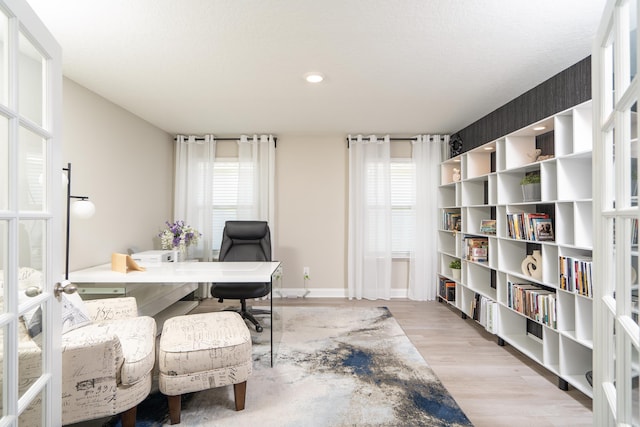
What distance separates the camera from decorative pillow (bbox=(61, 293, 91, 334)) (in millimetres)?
1946

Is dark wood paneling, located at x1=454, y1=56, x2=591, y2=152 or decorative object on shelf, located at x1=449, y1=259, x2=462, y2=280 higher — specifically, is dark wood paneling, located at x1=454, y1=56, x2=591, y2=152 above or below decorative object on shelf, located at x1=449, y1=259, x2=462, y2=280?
above

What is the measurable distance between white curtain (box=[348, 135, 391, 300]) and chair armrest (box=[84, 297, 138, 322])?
283 cm

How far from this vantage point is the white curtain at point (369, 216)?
4.54 metres

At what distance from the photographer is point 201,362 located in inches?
73.4

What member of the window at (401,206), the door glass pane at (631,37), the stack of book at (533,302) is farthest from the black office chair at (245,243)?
the door glass pane at (631,37)

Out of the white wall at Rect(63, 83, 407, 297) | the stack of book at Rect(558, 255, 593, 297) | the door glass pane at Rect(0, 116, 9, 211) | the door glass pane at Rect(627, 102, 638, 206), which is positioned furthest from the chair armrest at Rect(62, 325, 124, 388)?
the stack of book at Rect(558, 255, 593, 297)

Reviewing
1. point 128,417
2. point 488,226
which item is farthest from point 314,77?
point 128,417

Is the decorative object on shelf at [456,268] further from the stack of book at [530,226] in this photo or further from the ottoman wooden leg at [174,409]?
the ottoman wooden leg at [174,409]

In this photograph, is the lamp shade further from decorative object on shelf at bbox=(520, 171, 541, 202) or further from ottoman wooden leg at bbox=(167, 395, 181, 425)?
decorative object on shelf at bbox=(520, 171, 541, 202)

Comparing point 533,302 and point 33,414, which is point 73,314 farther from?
point 533,302

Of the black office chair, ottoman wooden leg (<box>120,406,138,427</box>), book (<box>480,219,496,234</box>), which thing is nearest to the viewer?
ottoman wooden leg (<box>120,406,138,427</box>)

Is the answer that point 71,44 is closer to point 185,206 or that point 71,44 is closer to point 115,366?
point 115,366

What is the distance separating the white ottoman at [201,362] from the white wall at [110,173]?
1516 millimetres

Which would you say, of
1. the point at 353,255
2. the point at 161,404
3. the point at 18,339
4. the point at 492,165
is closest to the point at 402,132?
the point at 492,165
